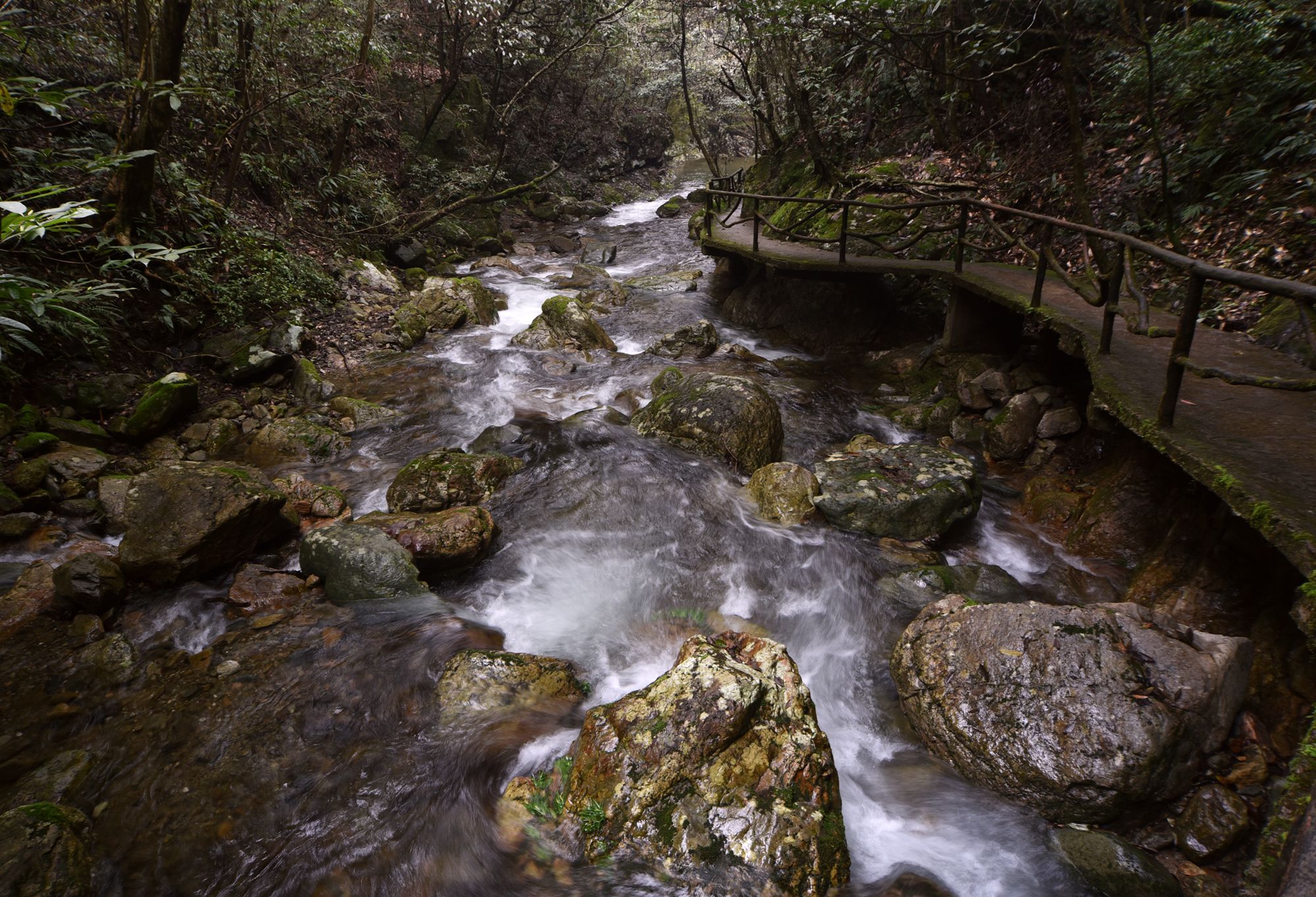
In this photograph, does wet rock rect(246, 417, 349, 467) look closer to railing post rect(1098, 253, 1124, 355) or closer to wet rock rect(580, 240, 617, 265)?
railing post rect(1098, 253, 1124, 355)

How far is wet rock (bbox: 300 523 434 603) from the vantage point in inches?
180

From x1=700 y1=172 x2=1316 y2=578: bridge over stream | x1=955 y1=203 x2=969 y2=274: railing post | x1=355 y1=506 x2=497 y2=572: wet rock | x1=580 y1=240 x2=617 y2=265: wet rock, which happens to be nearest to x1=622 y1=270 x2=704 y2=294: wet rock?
x1=580 y1=240 x2=617 y2=265: wet rock

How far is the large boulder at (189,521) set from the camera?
441 cm

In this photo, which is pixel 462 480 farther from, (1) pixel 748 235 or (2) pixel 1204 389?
(1) pixel 748 235

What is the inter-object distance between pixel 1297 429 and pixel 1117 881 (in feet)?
9.28

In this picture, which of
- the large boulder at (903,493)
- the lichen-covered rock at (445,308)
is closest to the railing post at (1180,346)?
the large boulder at (903,493)

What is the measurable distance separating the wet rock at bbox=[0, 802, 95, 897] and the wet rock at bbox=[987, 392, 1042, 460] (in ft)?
24.2

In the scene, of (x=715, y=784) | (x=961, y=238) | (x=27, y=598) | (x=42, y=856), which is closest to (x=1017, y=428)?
(x=961, y=238)

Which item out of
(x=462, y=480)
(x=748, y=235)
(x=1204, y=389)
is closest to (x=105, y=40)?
(x=462, y=480)

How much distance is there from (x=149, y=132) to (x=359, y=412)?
3473 mm

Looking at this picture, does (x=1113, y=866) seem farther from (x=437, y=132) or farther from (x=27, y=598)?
(x=437, y=132)

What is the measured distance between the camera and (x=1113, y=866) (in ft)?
9.09

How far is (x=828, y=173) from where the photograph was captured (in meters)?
12.5

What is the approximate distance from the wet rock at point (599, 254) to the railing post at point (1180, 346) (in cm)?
1377
